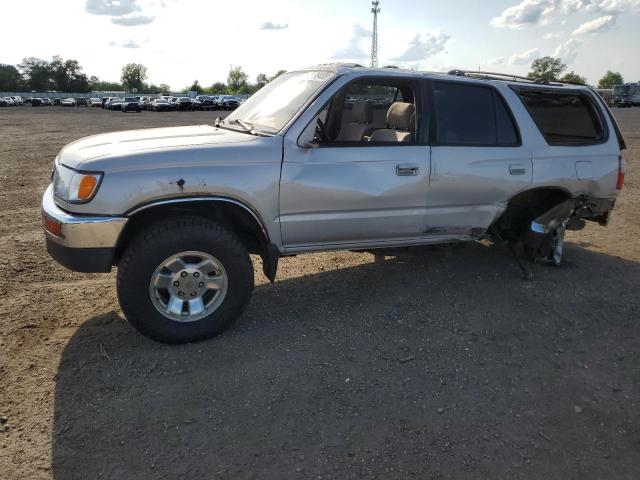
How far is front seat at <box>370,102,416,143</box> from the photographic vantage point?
4.35 m

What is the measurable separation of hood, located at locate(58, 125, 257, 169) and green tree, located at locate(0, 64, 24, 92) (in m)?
130

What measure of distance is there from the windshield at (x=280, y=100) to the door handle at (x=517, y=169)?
1.77 m

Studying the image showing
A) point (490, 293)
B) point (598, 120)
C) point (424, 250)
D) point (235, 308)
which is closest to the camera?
point (235, 308)

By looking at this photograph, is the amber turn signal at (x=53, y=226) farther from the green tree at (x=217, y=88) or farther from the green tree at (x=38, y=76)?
the green tree at (x=217, y=88)

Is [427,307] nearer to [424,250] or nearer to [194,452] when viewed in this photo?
[424,250]

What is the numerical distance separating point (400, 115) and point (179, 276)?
2.45 meters

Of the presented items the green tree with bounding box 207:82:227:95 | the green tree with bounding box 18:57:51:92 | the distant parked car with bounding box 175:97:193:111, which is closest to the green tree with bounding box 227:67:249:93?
the green tree with bounding box 207:82:227:95

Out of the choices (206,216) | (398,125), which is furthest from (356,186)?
(206,216)

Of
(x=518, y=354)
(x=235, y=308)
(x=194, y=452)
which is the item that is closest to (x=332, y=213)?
(x=235, y=308)

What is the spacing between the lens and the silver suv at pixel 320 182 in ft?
11.5

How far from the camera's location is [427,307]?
4.44 meters

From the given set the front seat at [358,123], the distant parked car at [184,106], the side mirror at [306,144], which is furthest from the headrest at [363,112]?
the distant parked car at [184,106]

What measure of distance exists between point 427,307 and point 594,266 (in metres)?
2.20

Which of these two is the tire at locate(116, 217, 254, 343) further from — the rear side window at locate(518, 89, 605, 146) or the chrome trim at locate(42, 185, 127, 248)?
the rear side window at locate(518, 89, 605, 146)
